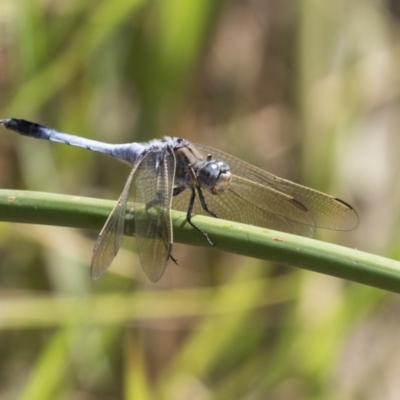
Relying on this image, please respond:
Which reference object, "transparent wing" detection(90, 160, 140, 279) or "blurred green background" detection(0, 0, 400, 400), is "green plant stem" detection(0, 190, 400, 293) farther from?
"blurred green background" detection(0, 0, 400, 400)

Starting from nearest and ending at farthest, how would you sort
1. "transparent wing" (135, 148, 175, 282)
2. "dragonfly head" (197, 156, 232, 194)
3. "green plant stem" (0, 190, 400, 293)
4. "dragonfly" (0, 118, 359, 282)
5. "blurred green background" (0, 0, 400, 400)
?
"green plant stem" (0, 190, 400, 293) < "transparent wing" (135, 148, 175, 282) < "dragonfly" (0, 118, 359, 282) < "dragonfly head" (197, 156, 232, 194) < "blurred green background" (0, 0, 400, 400)

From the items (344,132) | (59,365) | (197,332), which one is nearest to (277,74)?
(344,132)

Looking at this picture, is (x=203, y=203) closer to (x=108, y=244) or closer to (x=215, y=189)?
(x=215, y=189)

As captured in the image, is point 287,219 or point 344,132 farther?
point 344,132

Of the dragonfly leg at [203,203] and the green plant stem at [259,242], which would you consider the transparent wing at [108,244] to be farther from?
the dragonfly leg at [203,203]

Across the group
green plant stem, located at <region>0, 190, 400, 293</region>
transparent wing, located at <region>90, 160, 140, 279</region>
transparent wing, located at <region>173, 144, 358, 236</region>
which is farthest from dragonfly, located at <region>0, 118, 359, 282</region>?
green plant stem, located at <region>0, 190, 400, 293</region>

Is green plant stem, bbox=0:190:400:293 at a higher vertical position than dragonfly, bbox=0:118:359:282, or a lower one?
higher

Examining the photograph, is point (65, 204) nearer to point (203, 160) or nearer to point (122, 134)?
point (203, 160)

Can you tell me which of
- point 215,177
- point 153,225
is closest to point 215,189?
point 215,177
